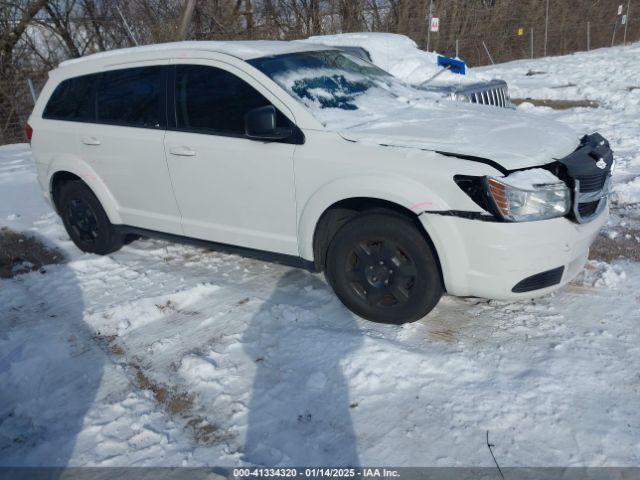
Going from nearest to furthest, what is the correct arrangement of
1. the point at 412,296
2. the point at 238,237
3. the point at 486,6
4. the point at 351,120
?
1. the point at 412,296
2. the point at 351,120
3. the point at 238,237
4. the point at 486,6

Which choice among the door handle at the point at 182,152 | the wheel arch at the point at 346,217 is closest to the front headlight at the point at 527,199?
the wheel arch at the point at 346,217

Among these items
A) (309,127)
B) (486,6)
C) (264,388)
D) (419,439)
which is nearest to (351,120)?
(309,127)

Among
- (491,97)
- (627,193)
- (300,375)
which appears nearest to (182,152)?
(300,375)

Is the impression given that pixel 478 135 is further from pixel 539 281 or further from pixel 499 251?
pixel 539 281

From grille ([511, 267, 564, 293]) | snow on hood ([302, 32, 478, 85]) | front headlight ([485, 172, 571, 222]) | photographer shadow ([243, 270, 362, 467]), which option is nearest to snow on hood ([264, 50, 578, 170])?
front headlight ([485, 172, 571, 222])

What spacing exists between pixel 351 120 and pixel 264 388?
6.27ft

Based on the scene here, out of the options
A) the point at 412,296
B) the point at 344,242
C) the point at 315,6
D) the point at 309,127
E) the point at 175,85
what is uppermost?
the point at 315,6

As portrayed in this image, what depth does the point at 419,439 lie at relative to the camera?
279 cm

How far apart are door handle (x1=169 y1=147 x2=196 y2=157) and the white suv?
1cm

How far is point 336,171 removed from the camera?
3625 mm

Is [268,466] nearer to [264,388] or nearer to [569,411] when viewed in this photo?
[264,388]

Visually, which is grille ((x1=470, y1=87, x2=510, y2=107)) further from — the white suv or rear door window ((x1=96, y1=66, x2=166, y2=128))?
rear door window ((x1=96, y1=66, x2=166, y2=128))

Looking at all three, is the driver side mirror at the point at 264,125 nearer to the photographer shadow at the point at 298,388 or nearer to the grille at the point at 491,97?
the photographer shadow at the point at 298,388

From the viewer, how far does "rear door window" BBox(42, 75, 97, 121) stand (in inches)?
200
